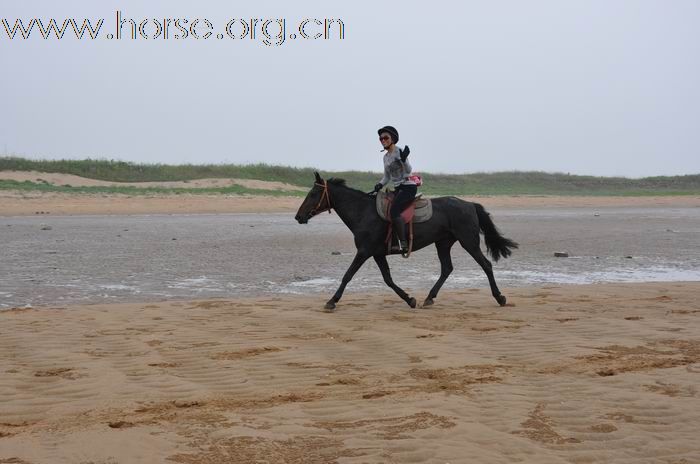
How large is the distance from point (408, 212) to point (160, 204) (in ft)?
90.3

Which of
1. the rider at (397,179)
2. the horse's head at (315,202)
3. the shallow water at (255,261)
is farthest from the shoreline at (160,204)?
the rider at (397,179)

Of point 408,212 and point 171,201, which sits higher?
point 408,212

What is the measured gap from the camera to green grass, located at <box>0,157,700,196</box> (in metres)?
46.0

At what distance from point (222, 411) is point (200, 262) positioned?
35.1 ft

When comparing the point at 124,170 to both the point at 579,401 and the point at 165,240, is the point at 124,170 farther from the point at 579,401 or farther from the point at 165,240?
the point at 579,401

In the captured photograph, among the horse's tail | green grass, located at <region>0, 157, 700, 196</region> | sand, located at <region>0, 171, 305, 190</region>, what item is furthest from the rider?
sand, located at <region>0, 171, 305, 190</region>

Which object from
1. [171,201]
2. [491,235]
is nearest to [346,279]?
[491,235]

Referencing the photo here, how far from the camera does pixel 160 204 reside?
37.0m

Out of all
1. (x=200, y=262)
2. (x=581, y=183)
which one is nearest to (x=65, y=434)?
(x=200, y=262)

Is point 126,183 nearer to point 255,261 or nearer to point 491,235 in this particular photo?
point 255,261

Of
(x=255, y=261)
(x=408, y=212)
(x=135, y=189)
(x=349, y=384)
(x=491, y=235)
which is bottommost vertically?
(x=255, y=261)

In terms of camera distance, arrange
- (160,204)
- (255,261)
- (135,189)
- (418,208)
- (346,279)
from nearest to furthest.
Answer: (346,279) < (418,208) < (255,261) < (160,204) < (135,189)

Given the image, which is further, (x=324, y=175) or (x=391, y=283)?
(x=324, y=175)

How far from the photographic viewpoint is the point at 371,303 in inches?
440
